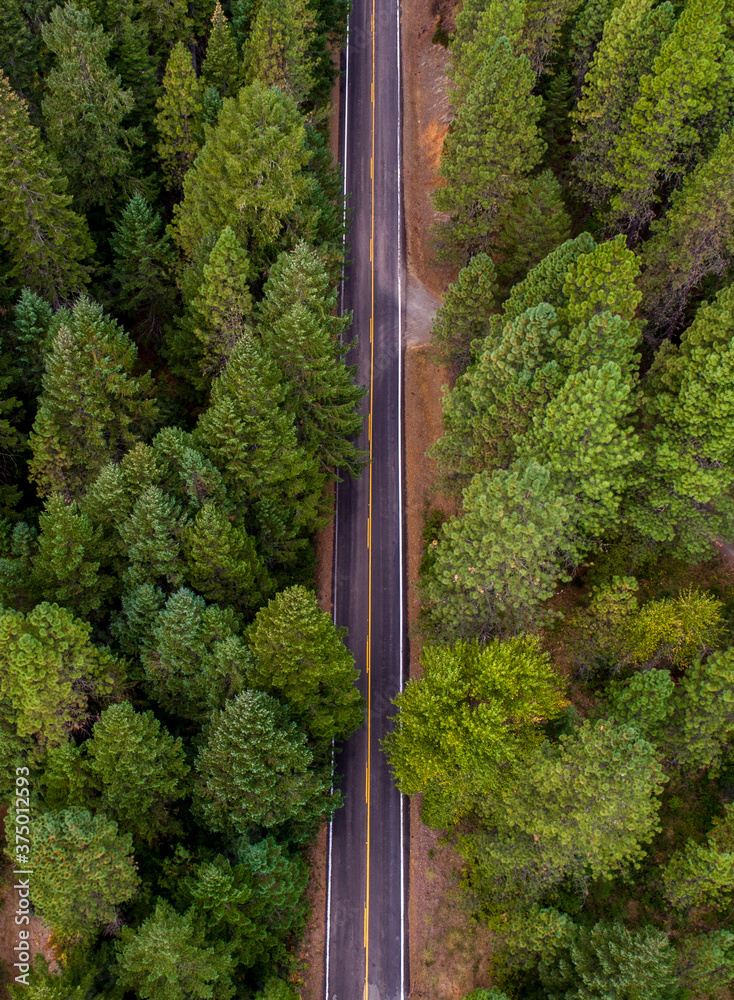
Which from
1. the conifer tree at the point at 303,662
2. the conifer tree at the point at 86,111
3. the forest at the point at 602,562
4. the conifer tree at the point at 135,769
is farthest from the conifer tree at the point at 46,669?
the conifer tree at the point at 86,111

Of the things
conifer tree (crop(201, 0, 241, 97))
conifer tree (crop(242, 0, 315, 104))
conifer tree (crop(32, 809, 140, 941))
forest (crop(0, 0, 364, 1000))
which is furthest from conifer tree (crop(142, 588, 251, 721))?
conifer tree (crop(201, 0, 241, 97))

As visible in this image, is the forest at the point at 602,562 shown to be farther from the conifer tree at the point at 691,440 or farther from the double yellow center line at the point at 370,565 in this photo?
the double yellow center line at the point at 370,565

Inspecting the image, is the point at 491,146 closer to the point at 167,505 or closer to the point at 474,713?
the point at 167,505

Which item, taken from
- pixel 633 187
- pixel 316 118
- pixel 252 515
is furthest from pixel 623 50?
pixel 252 515

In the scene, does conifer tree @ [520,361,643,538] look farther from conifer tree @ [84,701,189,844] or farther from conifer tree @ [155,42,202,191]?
conifer tree @ [155,42,202,191]

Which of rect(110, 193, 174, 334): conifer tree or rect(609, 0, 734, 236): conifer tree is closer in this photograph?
rect(609, 0, 734, 236): conifer tree

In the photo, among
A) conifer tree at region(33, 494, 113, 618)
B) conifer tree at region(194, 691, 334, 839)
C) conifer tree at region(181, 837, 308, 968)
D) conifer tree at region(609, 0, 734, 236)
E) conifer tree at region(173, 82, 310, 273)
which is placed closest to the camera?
conifer tree at region(181, 837, 308, 968)

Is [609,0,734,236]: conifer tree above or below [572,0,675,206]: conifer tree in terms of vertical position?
below

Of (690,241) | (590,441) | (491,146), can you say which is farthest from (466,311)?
(590,441)
